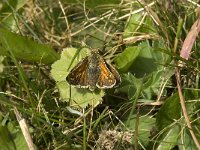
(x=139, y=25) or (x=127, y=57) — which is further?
(x=139, y=25)

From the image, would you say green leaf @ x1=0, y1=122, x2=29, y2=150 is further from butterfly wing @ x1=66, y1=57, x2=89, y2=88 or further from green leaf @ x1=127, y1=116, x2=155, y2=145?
green leaf @ x1=127, y1=116, x2=155, y2=145

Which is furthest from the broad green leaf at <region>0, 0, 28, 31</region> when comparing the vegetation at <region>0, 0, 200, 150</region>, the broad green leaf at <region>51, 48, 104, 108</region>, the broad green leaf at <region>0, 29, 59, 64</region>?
the broad green leaf at <region>51, 48, 104, 108</region>

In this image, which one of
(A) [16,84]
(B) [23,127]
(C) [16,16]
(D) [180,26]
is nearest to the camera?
(B) [23,127]

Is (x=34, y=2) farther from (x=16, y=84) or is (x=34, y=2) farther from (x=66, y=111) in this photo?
(x=66, y=111)

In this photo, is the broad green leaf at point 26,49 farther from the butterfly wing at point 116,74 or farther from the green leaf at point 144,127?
the green leaf at point 144,127

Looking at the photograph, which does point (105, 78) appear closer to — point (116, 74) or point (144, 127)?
point (116, 74)

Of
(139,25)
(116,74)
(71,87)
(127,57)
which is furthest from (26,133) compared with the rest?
(139,25)

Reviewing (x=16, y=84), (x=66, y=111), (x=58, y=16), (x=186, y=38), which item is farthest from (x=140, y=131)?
(x=58, y=16)

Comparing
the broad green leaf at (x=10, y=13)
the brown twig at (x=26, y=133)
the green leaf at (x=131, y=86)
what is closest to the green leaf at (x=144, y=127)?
the green leaf at (x=131, y=86)
